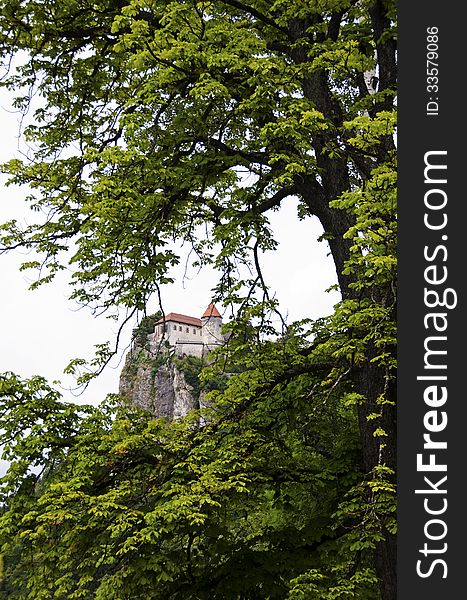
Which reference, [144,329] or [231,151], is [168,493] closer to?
[144,329]

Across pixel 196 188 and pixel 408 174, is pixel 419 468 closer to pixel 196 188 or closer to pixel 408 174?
pixel 408 174

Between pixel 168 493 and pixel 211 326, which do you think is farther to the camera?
pixel 211 326

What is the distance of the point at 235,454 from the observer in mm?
6906

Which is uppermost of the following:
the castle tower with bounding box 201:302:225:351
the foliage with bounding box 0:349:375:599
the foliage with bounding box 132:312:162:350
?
the castle tower with bounding box 201:302:225:351

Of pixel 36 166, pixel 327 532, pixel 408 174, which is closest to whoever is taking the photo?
pixel 408 174

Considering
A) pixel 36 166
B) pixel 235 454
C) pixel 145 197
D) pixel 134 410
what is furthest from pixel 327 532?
pixel 36 166

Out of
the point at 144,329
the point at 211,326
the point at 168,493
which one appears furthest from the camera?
the point at 211,326

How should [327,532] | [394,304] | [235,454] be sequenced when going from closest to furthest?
[394,304]
[235,454]
[327,532]

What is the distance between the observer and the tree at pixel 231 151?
21.2ft

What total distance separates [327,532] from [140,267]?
11.2 ft

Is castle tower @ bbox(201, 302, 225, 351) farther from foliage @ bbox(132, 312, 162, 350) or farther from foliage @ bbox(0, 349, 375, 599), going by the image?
foliage @ bbox(0, 349, 375, 599)

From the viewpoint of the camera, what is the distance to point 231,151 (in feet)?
26.4

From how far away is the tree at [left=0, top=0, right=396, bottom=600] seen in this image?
6477mm

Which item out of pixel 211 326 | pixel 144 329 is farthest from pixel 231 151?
pixel 211 326
